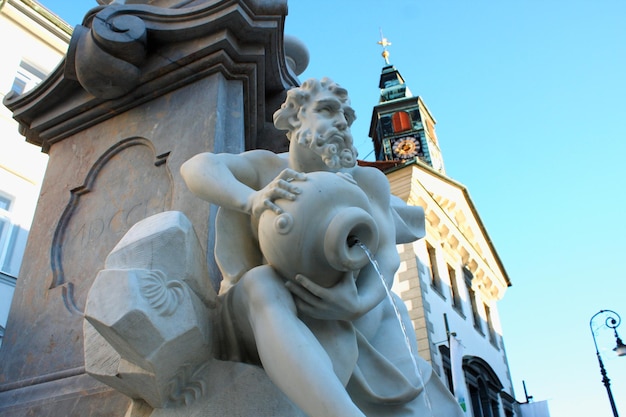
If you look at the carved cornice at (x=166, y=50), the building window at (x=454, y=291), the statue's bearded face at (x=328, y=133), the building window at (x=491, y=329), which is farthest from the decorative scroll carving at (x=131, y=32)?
the building window at (x=491, y=329)

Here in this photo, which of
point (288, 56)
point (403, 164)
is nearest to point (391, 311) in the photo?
point (288, 56)

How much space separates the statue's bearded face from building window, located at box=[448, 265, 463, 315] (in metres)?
17.9

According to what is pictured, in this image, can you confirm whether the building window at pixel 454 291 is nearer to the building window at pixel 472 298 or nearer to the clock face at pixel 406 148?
the building window at pixel 472 298

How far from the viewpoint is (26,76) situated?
13773 mm

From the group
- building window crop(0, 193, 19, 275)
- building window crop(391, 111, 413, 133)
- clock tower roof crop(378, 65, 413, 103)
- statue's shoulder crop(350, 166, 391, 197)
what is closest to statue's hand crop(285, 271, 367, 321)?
statue's shoulder crop(350, 166, 391, 197)

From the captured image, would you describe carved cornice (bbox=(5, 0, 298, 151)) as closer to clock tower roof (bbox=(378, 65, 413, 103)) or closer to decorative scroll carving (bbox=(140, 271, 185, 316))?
decorative scroll carving (bbox=(140, 271, 185, 316))

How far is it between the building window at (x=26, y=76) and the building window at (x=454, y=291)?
1344cm

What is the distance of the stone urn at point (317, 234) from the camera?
1620 mm

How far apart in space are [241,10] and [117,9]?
2.11ft

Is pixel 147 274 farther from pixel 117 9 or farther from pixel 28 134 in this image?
pixel 28 134

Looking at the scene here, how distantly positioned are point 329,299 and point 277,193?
1.08 feet

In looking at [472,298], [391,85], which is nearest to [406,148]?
[391,85]

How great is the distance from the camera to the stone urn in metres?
1.62

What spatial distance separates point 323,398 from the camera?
1440 mm
